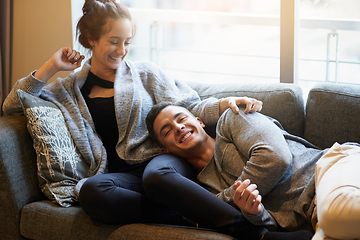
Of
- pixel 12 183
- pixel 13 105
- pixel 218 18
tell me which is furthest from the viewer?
pixel 218 18

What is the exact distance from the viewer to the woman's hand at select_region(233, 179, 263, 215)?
4.24 feet

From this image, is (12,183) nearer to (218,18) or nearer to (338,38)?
(218,18)

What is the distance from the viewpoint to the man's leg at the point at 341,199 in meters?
1.04

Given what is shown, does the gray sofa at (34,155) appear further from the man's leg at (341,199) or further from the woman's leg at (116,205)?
the man's leg at (341,199)

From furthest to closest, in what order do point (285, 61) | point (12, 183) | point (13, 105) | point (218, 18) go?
point (218, 18) < point (285, 61) < point (13, 105) < point (12, 183)

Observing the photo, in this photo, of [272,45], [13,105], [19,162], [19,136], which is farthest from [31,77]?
[272,45]

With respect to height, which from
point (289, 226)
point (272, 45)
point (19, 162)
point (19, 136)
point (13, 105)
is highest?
point (272, 45)

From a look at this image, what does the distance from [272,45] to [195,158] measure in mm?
1871

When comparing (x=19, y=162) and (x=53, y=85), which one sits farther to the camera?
(x=53, y=85)

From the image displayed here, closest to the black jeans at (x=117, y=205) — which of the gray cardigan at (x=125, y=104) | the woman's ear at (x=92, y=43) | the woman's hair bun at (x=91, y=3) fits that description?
the gray cardigan at (x=125, y=104)

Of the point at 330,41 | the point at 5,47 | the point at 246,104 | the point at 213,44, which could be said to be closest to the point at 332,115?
the point at 246,104

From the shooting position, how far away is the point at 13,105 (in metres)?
1.90

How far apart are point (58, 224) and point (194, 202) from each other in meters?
0.64

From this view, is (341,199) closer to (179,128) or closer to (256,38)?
(179,128)
